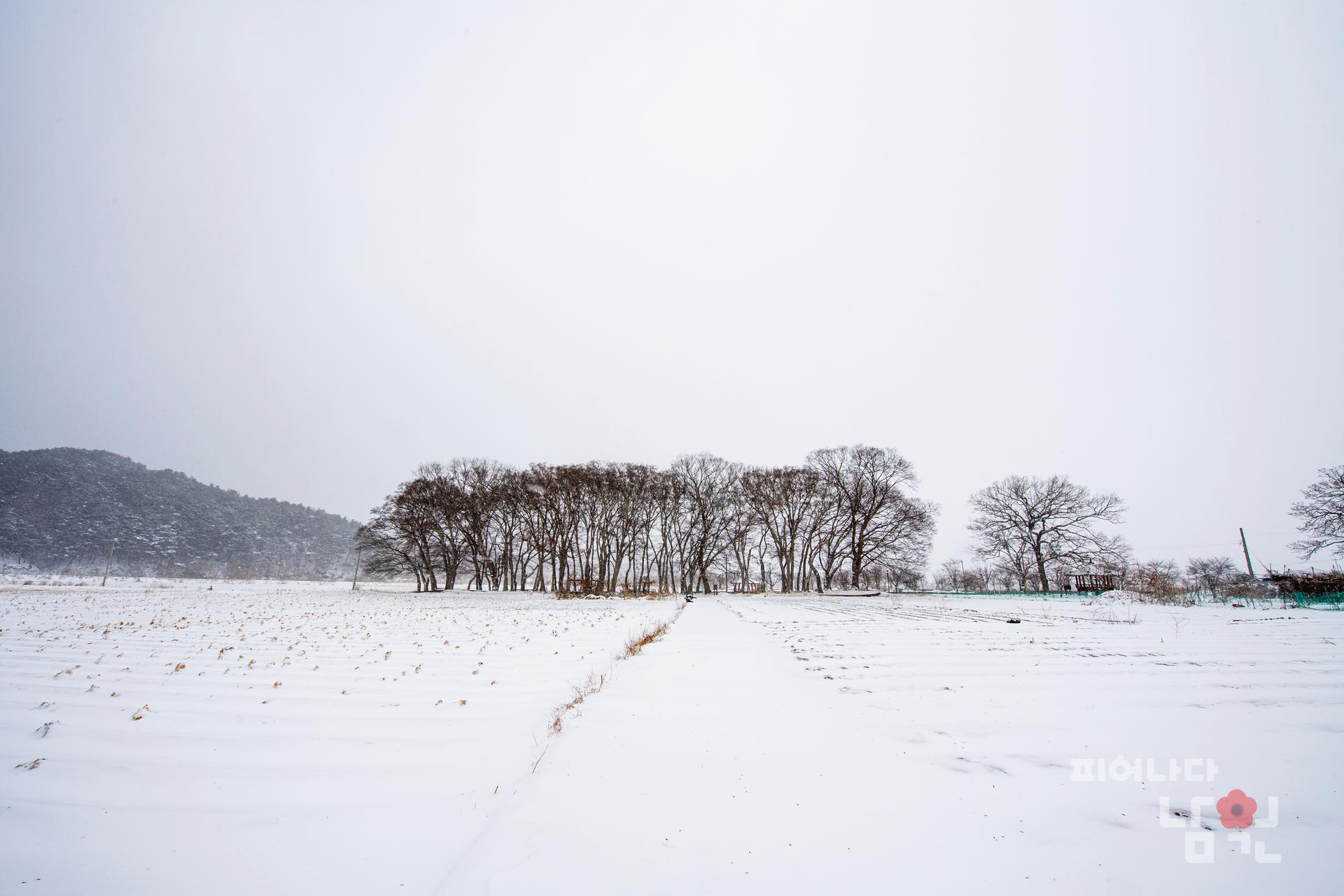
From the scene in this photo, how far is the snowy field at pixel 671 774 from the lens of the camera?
1980 mm

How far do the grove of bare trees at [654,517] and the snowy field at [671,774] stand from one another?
98.4 ft

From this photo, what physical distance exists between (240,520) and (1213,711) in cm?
9787

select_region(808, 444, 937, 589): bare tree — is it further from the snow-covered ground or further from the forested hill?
the forested hill

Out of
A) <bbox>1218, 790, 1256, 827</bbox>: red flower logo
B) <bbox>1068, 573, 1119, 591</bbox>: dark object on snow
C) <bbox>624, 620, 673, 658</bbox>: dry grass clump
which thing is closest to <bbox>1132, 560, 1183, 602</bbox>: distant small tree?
<bbox>1068, 573, 1119, 591</bbox>: dark object on snow

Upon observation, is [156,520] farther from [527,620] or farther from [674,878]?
[674,878]

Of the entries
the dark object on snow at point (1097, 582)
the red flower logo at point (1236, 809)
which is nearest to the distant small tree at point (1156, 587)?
the dark object on snow at point (1097, 582)

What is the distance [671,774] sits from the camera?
2867mm

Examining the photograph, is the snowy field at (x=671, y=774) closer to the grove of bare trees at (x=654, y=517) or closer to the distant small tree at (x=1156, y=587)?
the distant small tree at (x=1156, y=587)

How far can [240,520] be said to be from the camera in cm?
7294

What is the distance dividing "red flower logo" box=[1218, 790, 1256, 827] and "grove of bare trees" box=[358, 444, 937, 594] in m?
33.0

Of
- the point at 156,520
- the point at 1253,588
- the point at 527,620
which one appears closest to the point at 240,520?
the point at 156,520

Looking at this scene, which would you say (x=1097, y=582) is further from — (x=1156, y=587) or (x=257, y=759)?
(x=257, y=759)

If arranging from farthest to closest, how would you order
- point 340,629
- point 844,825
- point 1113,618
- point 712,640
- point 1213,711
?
1. point 1113,618
2. point 340,629
3. point 712,640
4. point 1213,711
5. point 844,825

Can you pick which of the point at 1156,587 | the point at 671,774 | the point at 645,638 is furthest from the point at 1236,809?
the point at 1156,587
